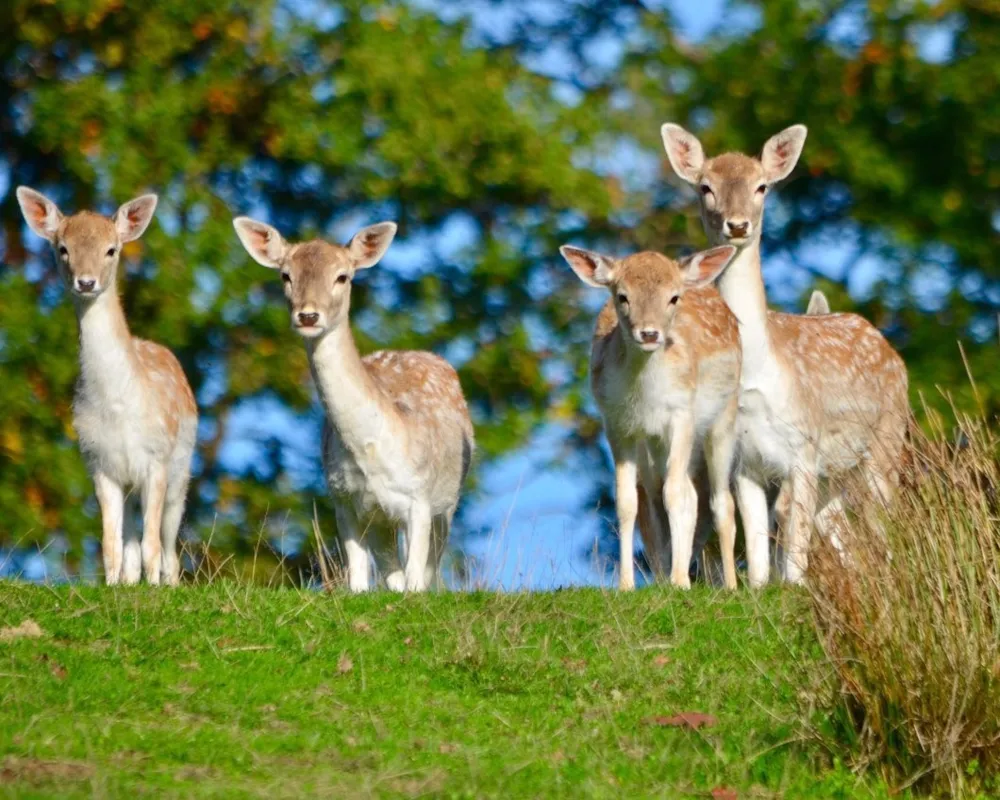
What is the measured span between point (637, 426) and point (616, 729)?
11.2ft

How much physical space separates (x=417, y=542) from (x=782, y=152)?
12.3 ft

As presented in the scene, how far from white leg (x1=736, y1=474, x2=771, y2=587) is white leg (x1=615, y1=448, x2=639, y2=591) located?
0.85 meters

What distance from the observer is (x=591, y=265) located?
35.7ft

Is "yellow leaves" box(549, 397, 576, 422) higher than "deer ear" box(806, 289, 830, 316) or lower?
higher

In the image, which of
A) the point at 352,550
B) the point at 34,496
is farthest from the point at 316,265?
Result: the point at 34,496

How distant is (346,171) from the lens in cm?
1817

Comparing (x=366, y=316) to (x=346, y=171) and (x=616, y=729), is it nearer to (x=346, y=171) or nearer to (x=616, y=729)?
(x=346, y=171)

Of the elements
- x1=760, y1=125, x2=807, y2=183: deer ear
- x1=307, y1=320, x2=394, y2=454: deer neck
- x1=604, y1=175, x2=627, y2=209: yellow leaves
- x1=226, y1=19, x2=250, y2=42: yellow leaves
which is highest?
x1=226, y1=19, x2=250, y2=42: yellow leaves

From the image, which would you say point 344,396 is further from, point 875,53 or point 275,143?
point 875,53

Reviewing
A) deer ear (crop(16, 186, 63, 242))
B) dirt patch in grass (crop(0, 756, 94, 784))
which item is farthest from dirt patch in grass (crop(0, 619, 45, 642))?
deer ear (crop(16, 186, 63, 242))

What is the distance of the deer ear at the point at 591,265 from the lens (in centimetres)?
1078

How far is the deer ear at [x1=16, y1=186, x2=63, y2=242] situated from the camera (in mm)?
12078

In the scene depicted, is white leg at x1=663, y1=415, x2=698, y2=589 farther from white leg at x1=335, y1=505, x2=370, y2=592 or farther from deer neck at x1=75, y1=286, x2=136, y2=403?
deer neck at x1=75, y1=286, x2=136, y2=403

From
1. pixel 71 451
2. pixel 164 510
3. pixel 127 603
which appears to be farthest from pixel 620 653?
pixel 71 451
